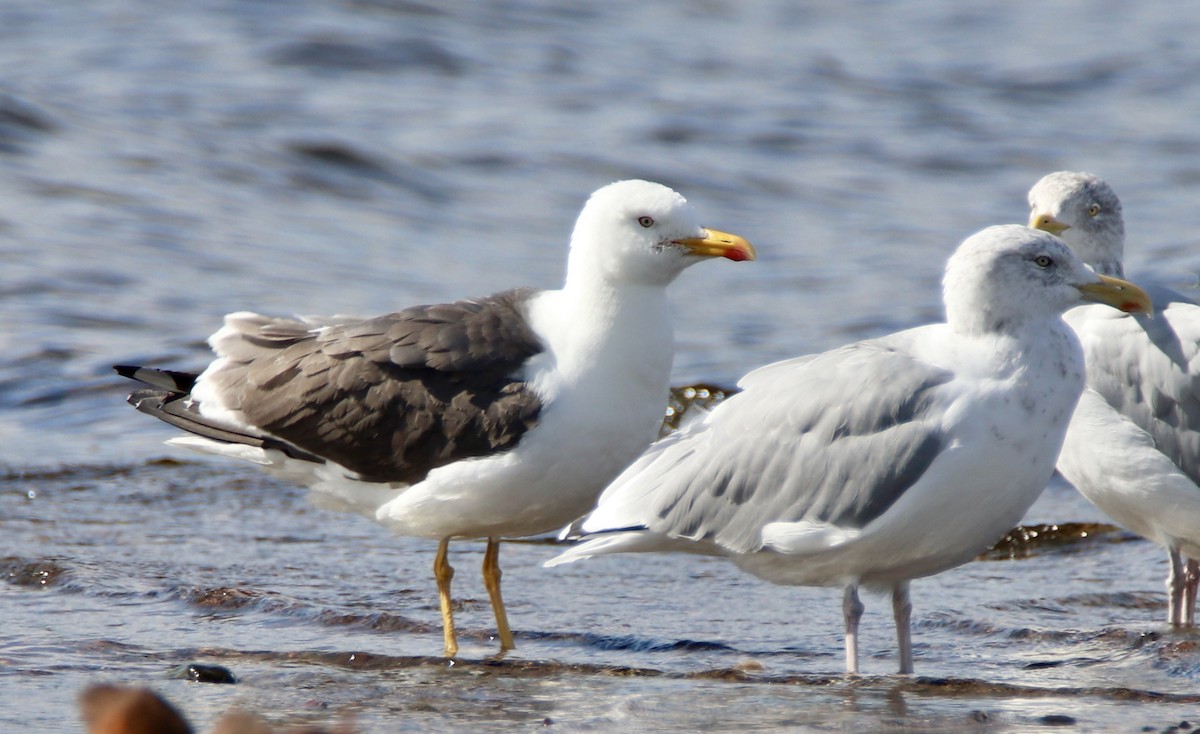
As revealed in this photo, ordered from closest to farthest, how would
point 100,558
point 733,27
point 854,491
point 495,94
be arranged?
1. point 854,491
2. point 100,558
3. point 495,94
4. point 733,27

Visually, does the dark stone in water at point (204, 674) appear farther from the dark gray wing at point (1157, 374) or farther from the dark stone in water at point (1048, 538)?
the dark stone in water at point (1048, 538)

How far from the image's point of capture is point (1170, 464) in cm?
598

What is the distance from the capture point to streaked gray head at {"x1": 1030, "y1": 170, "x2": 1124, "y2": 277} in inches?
256

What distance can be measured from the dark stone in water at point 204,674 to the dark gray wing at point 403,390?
1.08 meters

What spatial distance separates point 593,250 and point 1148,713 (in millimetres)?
2460

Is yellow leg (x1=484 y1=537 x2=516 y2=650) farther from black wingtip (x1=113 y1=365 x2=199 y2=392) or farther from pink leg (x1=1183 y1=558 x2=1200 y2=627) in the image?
pink leg (x1=1183 y1=558 x2=1200 y2=627)

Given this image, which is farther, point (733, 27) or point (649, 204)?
point (733, 27)

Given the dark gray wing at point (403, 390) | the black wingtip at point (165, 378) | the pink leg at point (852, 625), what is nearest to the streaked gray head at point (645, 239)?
the dark gray wing at point (403, 390)

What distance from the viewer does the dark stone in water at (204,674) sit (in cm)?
505

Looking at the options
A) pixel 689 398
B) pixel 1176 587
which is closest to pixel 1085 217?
pixel 1176 587

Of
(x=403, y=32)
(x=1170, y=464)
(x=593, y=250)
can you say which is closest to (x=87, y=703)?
(x=593, y=250)

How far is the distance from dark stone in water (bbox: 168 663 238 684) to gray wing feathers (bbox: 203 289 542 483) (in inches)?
42.5

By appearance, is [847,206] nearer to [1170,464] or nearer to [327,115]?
[327,115]

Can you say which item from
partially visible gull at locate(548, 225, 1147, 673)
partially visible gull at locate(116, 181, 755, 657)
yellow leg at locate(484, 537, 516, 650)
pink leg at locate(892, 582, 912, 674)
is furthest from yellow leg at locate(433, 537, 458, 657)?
pink leg at locate(892, 582, 912, 674)
